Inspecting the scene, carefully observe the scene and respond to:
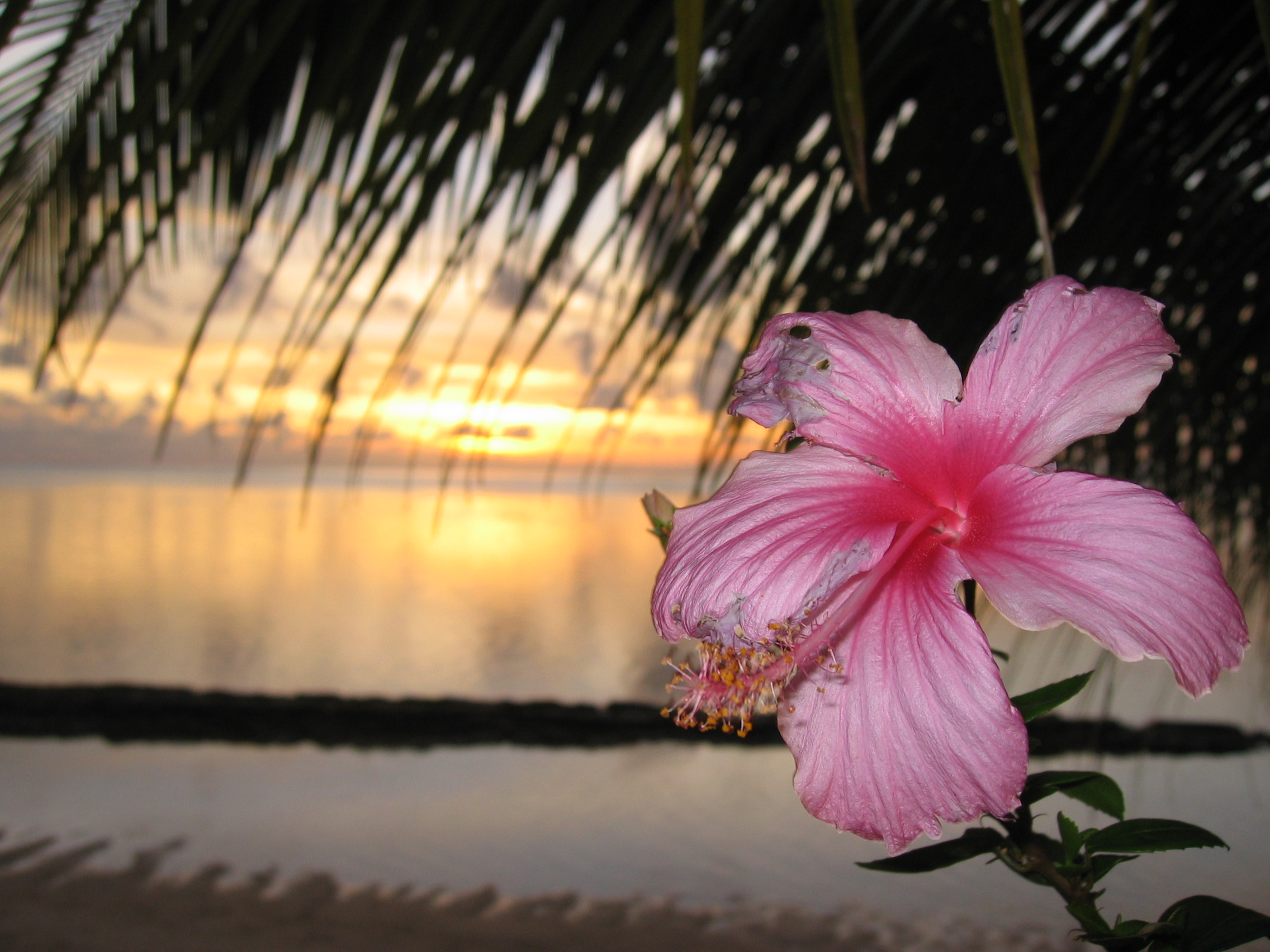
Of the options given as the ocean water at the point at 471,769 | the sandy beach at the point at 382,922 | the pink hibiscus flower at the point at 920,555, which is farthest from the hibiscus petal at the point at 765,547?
the sandy beach at the point at 382,922

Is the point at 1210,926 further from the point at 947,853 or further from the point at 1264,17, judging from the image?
the point at 1264,17

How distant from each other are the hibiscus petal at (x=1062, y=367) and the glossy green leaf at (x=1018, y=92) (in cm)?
2

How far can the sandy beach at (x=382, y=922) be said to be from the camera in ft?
3.41

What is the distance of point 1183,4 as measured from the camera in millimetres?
342

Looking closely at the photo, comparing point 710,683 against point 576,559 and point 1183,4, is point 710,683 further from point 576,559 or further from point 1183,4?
point 576,559

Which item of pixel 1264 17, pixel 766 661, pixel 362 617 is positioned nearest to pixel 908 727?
pixel 766 661

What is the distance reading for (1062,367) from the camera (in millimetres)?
107

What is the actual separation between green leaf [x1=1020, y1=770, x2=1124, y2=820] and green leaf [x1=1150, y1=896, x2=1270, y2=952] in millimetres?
23

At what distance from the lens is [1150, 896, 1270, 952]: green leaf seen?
135mm

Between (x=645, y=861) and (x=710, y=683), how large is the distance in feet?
4.04

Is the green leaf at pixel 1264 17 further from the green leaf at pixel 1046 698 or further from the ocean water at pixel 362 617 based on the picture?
the ocean water at pixel 362 617

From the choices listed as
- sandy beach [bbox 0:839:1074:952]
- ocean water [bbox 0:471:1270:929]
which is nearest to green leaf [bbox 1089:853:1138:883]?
ocean water [bbox 0:471:1270:929]

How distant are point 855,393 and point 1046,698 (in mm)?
62

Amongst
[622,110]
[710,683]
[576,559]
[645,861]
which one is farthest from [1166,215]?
[576,559]
